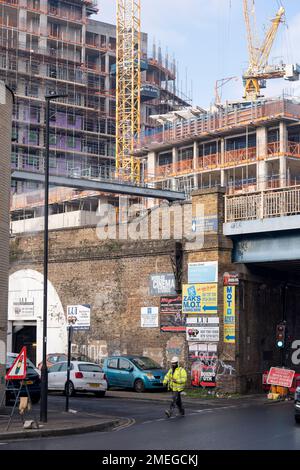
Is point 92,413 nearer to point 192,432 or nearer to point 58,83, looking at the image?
point 192,432

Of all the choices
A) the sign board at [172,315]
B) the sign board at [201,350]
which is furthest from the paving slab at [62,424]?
the sign board at [172,315]

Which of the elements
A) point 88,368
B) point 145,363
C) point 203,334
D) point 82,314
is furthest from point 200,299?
point 82,314

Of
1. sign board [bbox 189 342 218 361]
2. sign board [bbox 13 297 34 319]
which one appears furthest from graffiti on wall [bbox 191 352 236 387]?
sign board [bbox 13 297 34 319]

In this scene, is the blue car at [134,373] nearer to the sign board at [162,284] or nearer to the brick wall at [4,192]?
the sign board at [162,284]

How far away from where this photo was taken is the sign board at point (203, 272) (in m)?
32.2

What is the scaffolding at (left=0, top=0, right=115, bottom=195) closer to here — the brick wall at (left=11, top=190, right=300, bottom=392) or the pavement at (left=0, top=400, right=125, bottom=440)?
the brick wall at (left=11, top=190, right=300, bottom=392)

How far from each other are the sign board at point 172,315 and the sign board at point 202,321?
606 millimetres

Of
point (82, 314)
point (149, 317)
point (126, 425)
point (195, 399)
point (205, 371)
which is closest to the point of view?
point (126, 425)

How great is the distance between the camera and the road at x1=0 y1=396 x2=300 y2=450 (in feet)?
51.6

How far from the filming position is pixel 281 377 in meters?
29.6

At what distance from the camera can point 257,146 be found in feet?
259

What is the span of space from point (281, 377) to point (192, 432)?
39.5 ft

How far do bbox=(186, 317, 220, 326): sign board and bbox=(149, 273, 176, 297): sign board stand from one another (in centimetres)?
168
